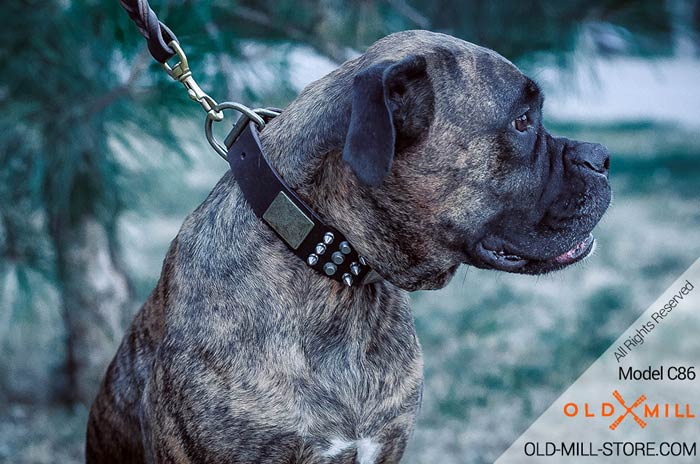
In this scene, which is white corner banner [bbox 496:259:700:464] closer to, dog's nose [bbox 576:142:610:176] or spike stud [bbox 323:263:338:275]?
dog's nose [bbox 576:142:610:176]

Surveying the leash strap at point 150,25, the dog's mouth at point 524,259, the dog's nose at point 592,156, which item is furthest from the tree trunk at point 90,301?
the dog's nose at point 592,156

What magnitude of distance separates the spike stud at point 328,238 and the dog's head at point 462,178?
0.14 ft

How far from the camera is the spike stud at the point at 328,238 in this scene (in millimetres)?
2264

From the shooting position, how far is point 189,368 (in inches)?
91.0

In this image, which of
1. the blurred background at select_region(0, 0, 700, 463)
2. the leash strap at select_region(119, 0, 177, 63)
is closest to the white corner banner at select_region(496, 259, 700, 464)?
the blurred background at select_region(0, 0, 700, 463)

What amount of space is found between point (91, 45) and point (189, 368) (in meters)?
1.80

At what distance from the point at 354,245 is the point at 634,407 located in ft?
7.85

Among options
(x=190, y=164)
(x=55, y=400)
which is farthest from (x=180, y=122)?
(x=55, y=400)

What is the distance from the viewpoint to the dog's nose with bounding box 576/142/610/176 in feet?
7.86

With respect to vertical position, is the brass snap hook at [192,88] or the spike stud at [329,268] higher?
the brass snap hook at [192,88]

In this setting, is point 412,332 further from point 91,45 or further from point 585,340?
point 585,340

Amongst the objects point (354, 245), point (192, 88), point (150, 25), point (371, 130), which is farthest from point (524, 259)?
point (150, 25)

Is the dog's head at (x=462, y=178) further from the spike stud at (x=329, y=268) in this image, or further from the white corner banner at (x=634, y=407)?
the white corner banner at (x=634, y=407)

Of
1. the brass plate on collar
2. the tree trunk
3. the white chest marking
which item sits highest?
the brass plate on collar
